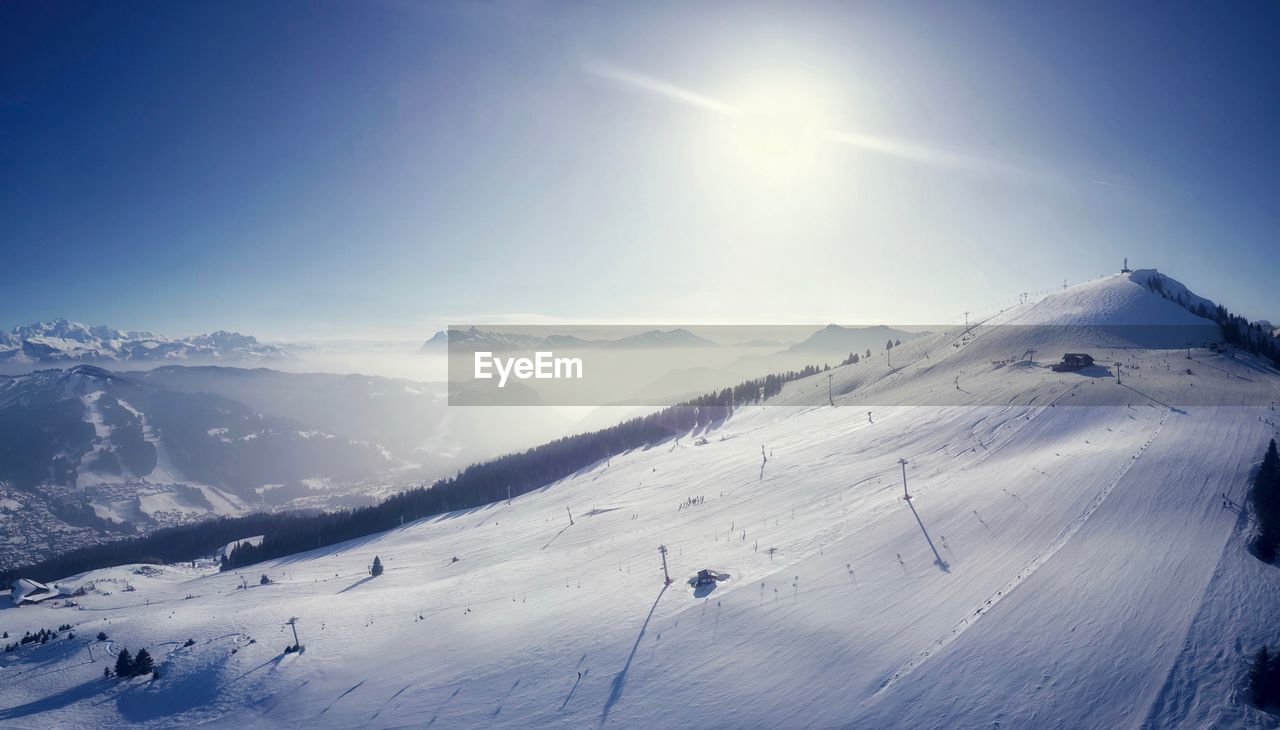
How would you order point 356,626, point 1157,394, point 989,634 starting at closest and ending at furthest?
point 989,634
point 356,626
point 1157,394

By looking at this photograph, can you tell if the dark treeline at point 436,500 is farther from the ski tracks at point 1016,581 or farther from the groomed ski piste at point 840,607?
the ski tracks at point 1016,581

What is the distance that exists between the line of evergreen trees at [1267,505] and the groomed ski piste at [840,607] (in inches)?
25.8

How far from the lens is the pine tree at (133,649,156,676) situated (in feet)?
95.1

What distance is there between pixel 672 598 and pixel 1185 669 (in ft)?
59.2

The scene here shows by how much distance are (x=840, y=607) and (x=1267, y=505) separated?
18.0 m

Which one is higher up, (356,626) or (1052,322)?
(1052,322)

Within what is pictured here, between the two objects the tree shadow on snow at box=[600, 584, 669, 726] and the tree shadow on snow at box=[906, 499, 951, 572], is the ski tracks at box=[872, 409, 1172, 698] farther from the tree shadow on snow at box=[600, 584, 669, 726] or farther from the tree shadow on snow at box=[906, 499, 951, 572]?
the tree shadow on snow at box=[600, 584, 669, 726]

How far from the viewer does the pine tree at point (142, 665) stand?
1141 inches

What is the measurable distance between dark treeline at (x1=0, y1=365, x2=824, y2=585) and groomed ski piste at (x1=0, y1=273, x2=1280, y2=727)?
128 ft

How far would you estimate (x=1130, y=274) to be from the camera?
295ft

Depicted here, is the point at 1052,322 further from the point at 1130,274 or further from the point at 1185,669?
the point at 1185,669

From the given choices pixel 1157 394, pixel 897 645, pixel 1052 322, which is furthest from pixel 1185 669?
pixel 1052 322

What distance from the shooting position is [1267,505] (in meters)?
21.3

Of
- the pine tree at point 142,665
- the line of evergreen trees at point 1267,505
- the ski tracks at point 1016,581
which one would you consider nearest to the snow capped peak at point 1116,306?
the line of evergreen trees at point 1267,505
